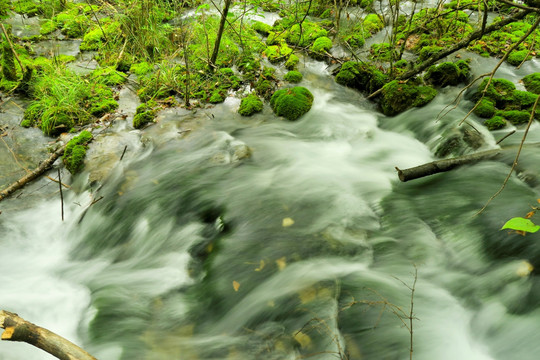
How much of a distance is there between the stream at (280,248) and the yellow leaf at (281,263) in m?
0.02

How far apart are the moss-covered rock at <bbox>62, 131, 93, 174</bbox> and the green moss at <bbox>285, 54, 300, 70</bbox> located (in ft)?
10.8

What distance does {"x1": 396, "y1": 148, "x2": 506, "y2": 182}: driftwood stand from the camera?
3398 mm

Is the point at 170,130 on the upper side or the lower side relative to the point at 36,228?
upper

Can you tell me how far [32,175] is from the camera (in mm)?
4598

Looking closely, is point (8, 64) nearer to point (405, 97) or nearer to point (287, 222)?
point (287, 222)

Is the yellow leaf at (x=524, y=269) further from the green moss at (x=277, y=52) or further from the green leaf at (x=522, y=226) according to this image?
the green moss at (x=277, y=52)

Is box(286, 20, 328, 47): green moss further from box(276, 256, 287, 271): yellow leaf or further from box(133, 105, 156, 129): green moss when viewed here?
box(276, 256, 287, 271): yellow leaf

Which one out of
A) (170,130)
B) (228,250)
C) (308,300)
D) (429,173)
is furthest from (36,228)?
(429,173)

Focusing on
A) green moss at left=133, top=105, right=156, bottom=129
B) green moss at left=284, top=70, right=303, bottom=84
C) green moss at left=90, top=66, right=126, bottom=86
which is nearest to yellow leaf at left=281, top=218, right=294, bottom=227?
green moss at left=133, top=105, right=156, bottom=129

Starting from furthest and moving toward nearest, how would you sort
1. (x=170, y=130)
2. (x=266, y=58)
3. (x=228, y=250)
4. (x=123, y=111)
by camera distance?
(x=266, y=58) → (x=123, y=111) → (x=170, y=130) → (x=228, y=250)

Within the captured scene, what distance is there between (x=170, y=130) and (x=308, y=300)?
3.44 m

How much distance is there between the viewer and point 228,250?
328 centimetres

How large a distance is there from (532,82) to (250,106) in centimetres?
393

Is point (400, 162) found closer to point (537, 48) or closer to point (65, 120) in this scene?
point (537, 48)
